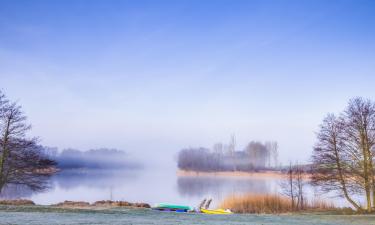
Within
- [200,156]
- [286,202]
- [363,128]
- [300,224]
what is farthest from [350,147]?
[200,156]

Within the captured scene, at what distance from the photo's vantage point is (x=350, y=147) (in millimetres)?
30281

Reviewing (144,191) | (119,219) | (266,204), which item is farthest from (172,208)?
(144,191)

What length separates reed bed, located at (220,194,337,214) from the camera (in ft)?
113

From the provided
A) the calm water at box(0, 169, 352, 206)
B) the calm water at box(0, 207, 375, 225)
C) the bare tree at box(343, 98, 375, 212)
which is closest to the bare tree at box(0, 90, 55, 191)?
the calm water at box(0, 169, 352, 206)

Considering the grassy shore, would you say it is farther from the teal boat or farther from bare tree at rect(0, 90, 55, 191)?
bare tree at rect(0, 90, 55, 191)

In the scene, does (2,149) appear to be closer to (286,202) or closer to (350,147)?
(286,202)

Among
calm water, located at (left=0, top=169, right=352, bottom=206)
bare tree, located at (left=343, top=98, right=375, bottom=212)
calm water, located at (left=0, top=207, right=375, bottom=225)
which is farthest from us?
calm water, located at (left=0, top=169, right=352, bottom=206)

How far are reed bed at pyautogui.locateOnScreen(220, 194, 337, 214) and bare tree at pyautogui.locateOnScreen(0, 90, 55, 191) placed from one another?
20.2m

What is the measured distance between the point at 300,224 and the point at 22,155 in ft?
97.1

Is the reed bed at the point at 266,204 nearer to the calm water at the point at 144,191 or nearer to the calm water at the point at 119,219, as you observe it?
the calm water at the point at 144,191

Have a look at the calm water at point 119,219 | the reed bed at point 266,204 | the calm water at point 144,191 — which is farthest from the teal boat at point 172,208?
the calm water at point 119,219

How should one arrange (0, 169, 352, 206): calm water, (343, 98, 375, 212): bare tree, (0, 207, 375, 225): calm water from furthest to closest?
(0, 169, 352, 206): calm water < (343, 98, 375, 212): bare tree < (0, 207, 375, 225): calm water

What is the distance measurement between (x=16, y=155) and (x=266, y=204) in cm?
2569

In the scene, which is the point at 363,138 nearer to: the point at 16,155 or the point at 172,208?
the point at 172,208
